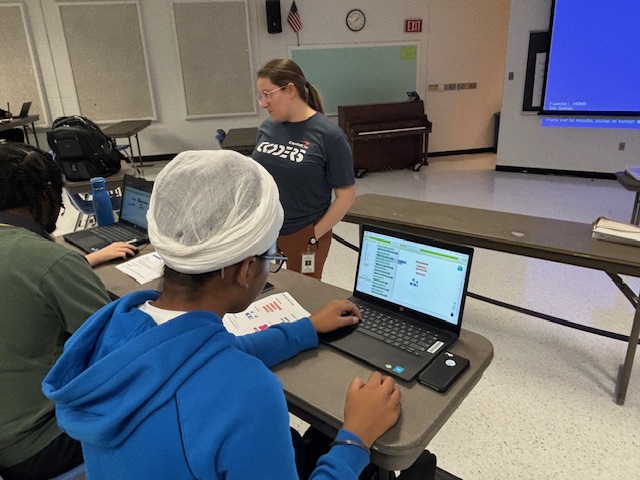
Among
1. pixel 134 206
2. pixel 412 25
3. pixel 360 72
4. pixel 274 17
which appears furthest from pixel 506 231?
pixel 412 25

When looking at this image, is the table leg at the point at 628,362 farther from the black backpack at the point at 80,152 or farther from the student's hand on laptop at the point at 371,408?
the black backpack at the point at 80,152

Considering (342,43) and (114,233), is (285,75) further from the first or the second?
(342,43)

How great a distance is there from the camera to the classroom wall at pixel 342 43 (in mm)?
6316

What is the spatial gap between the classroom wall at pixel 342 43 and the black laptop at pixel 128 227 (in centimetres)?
505

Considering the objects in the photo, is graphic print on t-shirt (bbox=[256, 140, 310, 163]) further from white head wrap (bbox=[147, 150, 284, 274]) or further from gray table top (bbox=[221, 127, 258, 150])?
gray table top (bbox=[221, 127, 258, 150])

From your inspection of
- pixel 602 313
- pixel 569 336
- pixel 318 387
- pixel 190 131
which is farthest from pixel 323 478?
pixel 190 131

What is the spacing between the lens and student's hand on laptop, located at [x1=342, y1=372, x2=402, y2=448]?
0.87 meters

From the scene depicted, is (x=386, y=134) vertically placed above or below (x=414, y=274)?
below

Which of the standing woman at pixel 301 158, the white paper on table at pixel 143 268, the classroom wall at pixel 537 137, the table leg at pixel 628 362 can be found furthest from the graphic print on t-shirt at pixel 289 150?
the classroom wall at pixel 537 137

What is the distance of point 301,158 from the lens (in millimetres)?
1958

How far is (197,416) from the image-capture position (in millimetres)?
613

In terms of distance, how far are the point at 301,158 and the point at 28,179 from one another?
3.30 feet

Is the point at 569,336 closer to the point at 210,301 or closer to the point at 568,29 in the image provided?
the point at 210,301

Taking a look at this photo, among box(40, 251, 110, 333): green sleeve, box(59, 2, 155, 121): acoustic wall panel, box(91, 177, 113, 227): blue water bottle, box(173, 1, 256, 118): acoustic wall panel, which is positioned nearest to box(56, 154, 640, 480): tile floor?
box(40, 251, 110, 333): green sleeve
